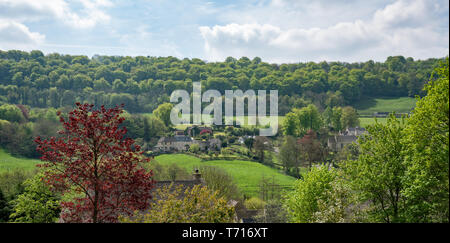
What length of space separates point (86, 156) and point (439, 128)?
36.4 ft

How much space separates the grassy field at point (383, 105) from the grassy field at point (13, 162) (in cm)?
9586

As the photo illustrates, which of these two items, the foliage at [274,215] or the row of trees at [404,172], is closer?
the row of trees at [404,172]

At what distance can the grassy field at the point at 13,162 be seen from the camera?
55.6m

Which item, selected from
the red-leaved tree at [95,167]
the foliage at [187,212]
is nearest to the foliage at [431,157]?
the foliage at [187,212]

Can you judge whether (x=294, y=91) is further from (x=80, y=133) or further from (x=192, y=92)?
(x=80, y=133)

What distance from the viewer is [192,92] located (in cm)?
14238

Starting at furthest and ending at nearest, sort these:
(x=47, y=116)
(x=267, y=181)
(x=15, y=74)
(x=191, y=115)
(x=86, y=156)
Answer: (x=15, y=74)
(x=191, y=115)
(x=47, y=116)
(x=267, y=181)
(x=86, y=156)

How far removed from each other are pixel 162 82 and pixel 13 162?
3580 inches

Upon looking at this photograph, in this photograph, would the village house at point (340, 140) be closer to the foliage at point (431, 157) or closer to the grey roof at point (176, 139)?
the grey roof at point (176, 139)

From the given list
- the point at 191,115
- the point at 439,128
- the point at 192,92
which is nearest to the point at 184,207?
the point at 439,128

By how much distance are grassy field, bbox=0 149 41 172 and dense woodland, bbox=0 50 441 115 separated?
5058 centimetres

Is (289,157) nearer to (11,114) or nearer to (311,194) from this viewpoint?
(311,194)

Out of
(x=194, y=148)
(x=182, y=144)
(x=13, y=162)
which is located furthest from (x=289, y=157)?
(x=13, y=162)

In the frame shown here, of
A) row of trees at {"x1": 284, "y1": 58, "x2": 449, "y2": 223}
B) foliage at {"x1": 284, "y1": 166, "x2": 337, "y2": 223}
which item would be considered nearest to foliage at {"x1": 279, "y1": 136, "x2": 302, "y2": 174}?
foliage at {"x1": 284, "y1": 166, "x2": 337, "y2": 223}
